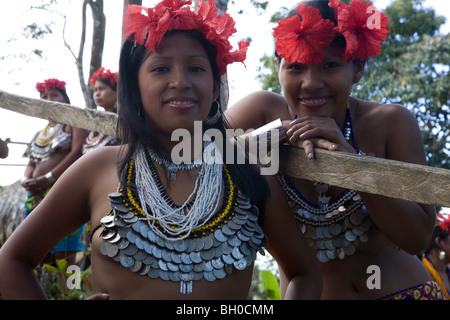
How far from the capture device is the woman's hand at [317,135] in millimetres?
2529

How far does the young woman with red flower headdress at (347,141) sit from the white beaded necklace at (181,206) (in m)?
0.44

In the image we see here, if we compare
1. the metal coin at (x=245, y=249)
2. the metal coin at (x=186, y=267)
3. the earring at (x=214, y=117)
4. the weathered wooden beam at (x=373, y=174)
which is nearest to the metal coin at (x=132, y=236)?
the metal coin at (x=186, y=267)

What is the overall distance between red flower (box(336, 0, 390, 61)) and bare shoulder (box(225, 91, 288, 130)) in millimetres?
493

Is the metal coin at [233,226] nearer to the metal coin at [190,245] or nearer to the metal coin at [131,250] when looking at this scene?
the metal coin at [190,245]

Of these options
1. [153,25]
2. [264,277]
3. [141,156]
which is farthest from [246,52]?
[264,277]

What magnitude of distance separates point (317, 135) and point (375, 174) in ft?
1.17

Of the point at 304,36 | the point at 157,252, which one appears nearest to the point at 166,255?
the point at 157,252

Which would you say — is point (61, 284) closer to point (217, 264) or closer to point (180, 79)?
point (217, 264)

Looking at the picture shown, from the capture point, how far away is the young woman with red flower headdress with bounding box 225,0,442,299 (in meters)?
2.74

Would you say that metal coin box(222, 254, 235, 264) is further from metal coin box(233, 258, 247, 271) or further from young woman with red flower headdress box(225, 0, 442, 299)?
young woman with red flower headdress box(225, 0, 442, 299)

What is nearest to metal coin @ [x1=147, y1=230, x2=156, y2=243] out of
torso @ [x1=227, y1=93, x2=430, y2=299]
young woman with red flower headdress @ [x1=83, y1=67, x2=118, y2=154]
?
torso @ [x1=227, y1=93, x2=430, y2=299]

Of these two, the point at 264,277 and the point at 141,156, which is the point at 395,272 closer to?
the point at 141,156

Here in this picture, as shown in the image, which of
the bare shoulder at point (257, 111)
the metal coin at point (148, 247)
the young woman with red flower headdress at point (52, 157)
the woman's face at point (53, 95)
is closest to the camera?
the metal coin at point (148, 247)

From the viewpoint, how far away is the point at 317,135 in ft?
8.43
